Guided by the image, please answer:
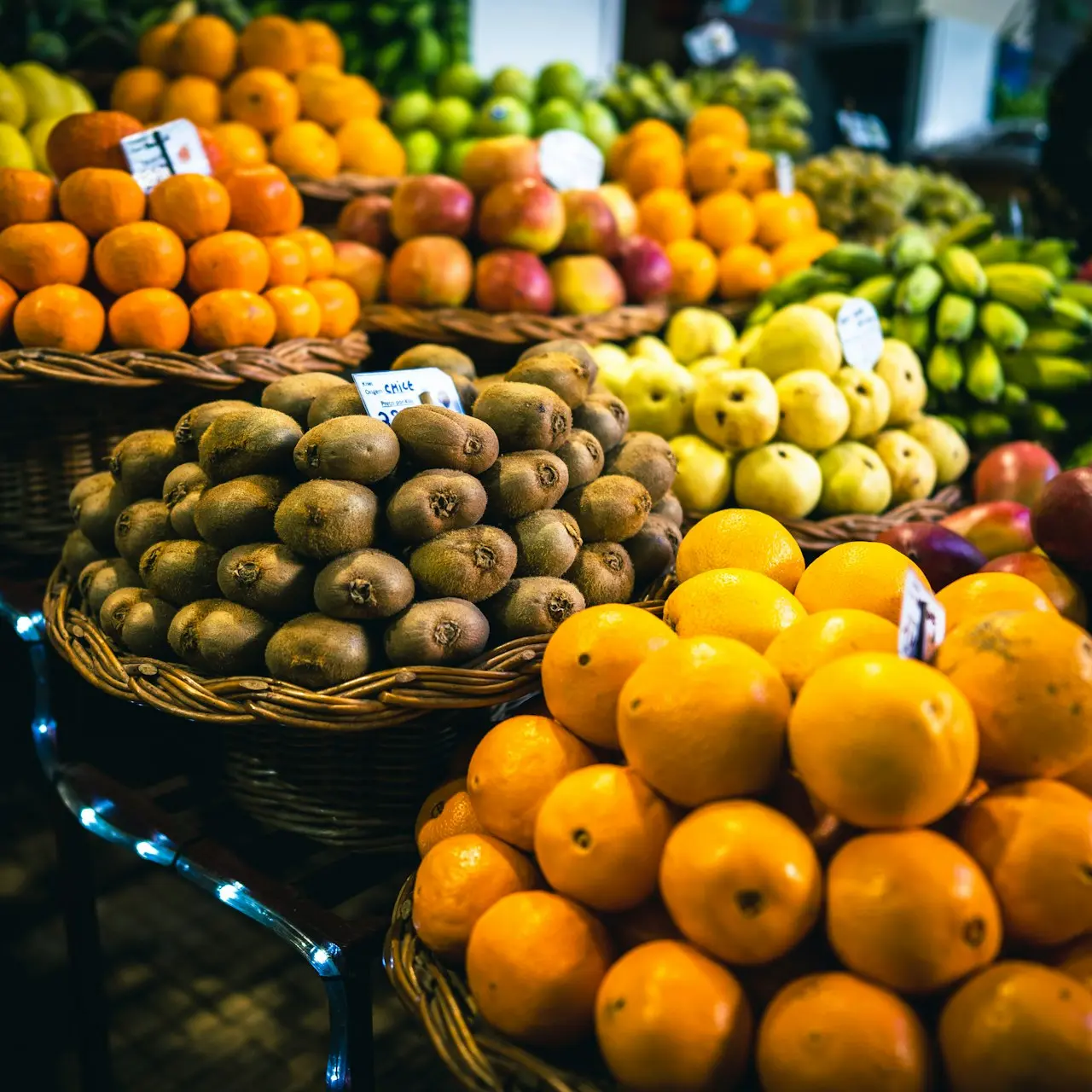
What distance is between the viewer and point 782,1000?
2.46 ft

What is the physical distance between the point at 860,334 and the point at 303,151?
55.6 inches

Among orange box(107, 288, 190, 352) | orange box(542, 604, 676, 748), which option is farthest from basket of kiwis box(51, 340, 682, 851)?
orange box(107, 288, 190, 352)

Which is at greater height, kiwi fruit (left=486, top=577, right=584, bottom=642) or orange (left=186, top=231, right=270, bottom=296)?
orange (left=186, top=231, right=270, bottom=296)

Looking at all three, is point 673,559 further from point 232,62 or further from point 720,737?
point 232,62

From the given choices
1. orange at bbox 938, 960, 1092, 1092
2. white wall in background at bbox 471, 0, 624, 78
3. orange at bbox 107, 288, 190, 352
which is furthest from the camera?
white wall in background at bbox 471, 0, 624, 78

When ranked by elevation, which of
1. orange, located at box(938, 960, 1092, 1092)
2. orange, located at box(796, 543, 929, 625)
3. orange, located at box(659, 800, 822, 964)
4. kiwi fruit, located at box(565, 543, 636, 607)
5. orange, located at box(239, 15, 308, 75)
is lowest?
orange, located at box(938, 960, 1092, 1092)

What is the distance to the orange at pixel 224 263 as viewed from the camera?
1.72m

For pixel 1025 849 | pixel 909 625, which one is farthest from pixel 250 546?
pixel 1025 849

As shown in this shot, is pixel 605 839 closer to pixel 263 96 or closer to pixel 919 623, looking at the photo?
pixel 919 623

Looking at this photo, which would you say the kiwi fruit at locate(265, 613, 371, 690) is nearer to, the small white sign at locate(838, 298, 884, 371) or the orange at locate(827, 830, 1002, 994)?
the orange at locate(827, 830, 1002, 994)

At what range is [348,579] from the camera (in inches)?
42.3

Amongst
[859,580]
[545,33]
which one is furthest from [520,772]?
[545,33]

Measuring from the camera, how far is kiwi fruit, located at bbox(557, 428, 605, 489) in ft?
4.23

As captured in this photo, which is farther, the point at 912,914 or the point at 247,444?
the point at 247,444
